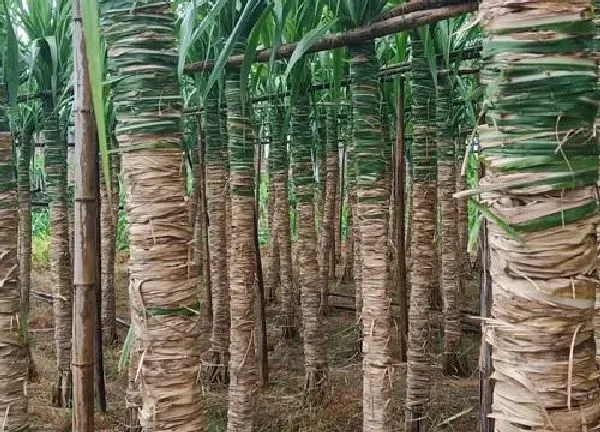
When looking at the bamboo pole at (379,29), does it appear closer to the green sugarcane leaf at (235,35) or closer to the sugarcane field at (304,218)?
the sugarcane field at (304,218)

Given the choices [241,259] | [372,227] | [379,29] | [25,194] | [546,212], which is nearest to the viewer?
[546,212]

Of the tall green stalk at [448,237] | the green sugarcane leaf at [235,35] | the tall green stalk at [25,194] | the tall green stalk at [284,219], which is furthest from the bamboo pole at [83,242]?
the tall green stalk at [25,194]

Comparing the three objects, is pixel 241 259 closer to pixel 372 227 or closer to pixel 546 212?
pixel 372 227

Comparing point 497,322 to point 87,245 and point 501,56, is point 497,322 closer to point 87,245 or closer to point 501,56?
point 501,56

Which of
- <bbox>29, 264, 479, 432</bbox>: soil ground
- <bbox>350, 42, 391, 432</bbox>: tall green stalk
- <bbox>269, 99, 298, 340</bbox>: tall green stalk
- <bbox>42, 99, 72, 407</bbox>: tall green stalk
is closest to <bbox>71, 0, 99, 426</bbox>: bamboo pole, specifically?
<bbox>350, 42, 391, 432</bbox>: tall green stalk

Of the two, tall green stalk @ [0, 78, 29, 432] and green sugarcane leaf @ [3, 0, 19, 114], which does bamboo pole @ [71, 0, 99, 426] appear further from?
tall green stalk @ [0, 78, 29, 432]

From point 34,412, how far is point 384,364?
7.88 ft

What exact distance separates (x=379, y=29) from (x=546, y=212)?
161cm

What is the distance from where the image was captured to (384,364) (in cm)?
257

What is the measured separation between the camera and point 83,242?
4.93 ft

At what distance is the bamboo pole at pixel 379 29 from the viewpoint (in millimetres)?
1846

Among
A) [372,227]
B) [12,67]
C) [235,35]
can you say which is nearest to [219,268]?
[372,227]

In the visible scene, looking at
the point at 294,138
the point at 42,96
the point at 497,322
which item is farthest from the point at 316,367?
the point at 497,322

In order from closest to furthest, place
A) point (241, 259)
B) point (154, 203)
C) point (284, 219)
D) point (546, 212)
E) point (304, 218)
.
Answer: point (546, 212), point (154, 203), point (241, 259), point (304, 218), point (284, 219)
